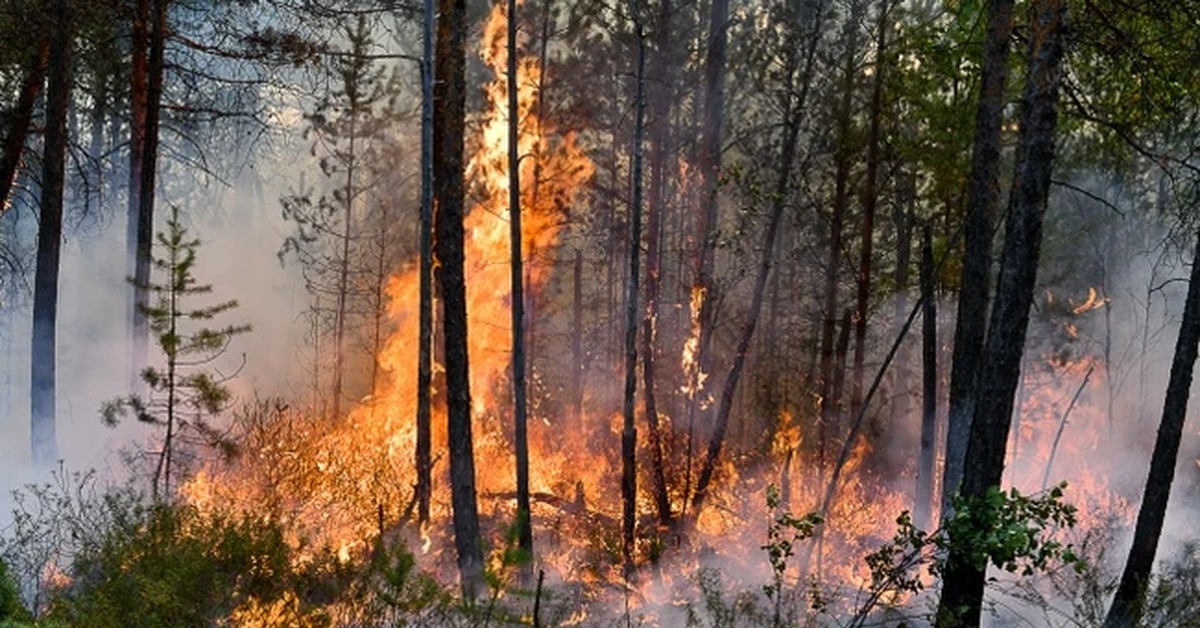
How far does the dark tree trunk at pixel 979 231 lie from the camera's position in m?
8.79

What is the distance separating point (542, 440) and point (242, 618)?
44.8 feet

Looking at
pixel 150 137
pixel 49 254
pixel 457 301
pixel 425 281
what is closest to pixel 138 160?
pixel 150 137

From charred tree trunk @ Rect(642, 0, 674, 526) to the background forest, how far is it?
10cm

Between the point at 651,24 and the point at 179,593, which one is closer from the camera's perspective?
the point at 179,593

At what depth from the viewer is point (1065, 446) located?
81.1 ft

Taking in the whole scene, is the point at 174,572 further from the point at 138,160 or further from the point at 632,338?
the point at 138,160

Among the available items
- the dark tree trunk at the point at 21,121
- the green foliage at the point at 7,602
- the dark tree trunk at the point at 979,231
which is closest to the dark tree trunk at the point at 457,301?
the dark tree trunk at the point at 979,231

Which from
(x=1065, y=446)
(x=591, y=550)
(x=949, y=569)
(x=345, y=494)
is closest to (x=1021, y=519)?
(x=949, y=569)

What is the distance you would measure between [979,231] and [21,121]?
35.9ft

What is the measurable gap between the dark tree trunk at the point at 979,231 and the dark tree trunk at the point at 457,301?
4.99 meters

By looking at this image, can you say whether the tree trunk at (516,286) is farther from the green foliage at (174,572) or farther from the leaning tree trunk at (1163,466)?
the leaning tree trunk at (1163,466)

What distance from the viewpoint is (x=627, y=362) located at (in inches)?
514

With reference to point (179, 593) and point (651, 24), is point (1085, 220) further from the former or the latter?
point (179, 593)

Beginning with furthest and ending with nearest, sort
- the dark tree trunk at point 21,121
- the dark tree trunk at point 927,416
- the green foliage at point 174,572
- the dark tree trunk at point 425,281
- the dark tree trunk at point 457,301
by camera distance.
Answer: the dark tree trunk at point 927,416 → the dark tree trunk at point 425,281 → the dark tree trunk at point 21,121 → the dark tree trunk at point 457,301 → the green foliage at point 174,572
